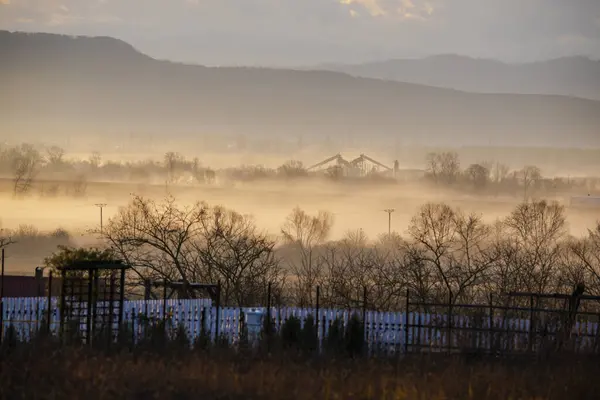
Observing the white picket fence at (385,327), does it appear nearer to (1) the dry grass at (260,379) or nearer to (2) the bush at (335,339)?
(2) the bush at (335,339)

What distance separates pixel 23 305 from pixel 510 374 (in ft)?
56.8

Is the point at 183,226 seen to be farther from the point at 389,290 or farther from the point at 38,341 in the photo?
the point at 38,341

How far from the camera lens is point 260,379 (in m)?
16.6

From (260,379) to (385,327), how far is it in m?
11.2

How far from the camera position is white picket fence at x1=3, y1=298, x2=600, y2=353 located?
24.1 meters

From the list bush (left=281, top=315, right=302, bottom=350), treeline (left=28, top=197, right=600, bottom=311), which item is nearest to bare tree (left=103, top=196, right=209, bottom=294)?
treeline (left=28, top=197, right=600, bottom=311)

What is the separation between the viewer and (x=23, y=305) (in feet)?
102

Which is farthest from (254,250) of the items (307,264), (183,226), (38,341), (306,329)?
(38,341)

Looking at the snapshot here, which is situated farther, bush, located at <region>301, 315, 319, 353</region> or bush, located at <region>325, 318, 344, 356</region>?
bush, located at <region>301, 315, 319, 353</region>

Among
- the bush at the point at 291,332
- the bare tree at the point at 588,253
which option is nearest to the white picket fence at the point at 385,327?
the bush at the point at 291,332

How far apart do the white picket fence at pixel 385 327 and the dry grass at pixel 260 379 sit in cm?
388

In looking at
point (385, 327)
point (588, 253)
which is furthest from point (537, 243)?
point (385, 327)

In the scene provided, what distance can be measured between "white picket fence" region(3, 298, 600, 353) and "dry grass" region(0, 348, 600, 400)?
388cm

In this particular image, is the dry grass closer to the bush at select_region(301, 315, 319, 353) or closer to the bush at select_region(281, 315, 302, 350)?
the bush at select_region(301, 315, 319, 353)
